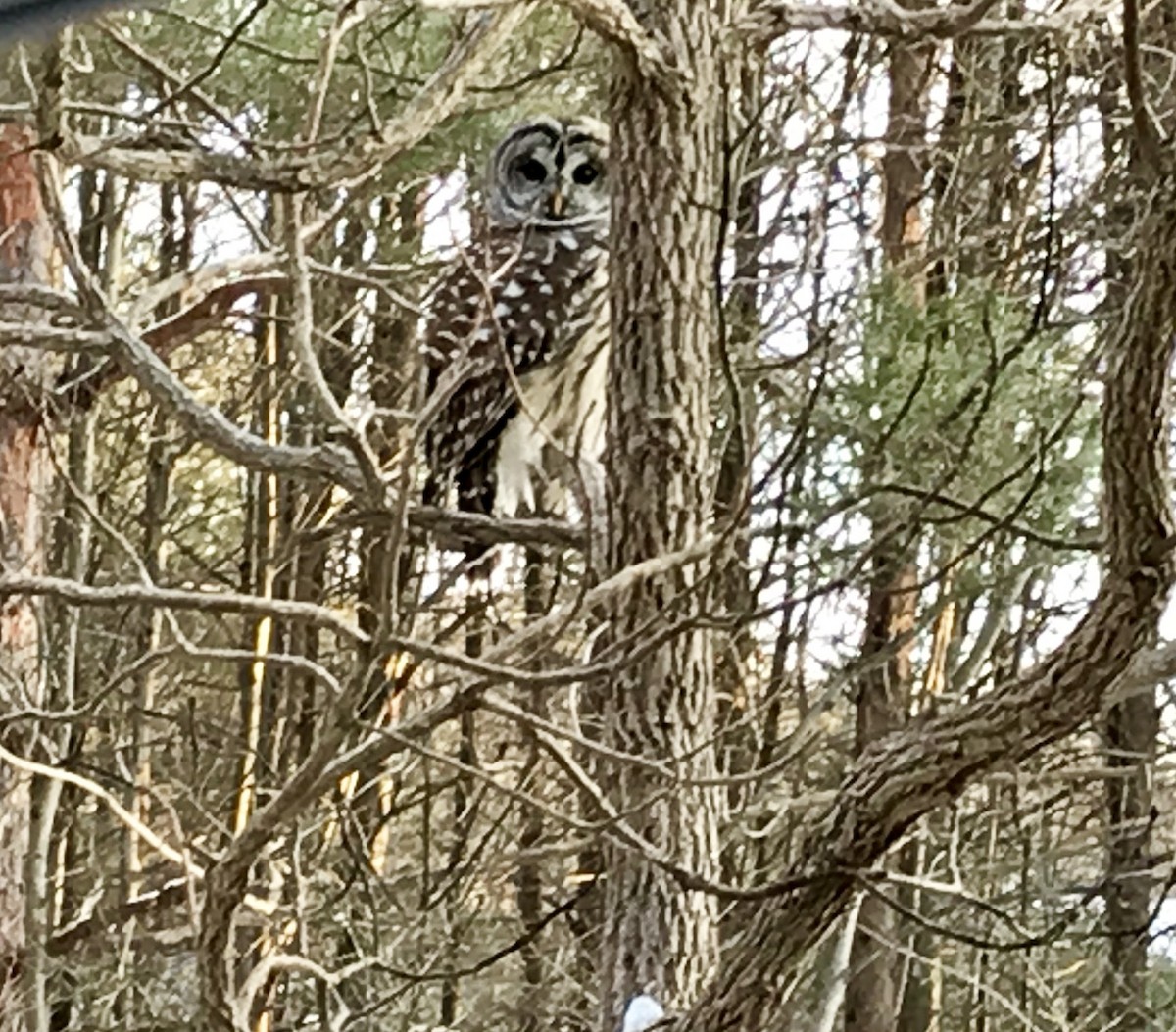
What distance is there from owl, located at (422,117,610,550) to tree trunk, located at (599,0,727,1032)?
0.94m

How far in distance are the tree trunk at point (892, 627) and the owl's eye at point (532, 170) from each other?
0.68 meters

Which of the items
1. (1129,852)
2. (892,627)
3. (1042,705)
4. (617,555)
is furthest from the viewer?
(1129,852)

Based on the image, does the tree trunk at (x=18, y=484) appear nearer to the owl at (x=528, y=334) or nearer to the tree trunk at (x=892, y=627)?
the owl at (x=528, y=334)

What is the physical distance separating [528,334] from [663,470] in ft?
3.60

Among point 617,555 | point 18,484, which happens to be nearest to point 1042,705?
point 617,555

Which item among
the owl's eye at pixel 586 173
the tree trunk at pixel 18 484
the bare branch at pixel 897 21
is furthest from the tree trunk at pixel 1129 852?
the tree trunk at pixel 18 484

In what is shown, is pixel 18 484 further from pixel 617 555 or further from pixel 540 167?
pixel 617 555

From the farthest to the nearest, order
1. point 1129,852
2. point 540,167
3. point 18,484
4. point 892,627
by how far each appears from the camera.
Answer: point 1129,852 < point 18,484 < point 892,627 < point 540,167

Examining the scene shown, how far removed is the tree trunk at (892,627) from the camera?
368cm

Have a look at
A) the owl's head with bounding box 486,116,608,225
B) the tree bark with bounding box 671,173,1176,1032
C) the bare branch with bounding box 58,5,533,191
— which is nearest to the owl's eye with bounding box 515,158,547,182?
the owl's head with bounding box 486,116,608,225

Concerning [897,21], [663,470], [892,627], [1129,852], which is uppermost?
[897,21]

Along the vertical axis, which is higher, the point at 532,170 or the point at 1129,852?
the point at 532,170

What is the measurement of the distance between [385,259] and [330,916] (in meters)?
1.57

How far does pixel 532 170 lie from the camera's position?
12.0 ft
